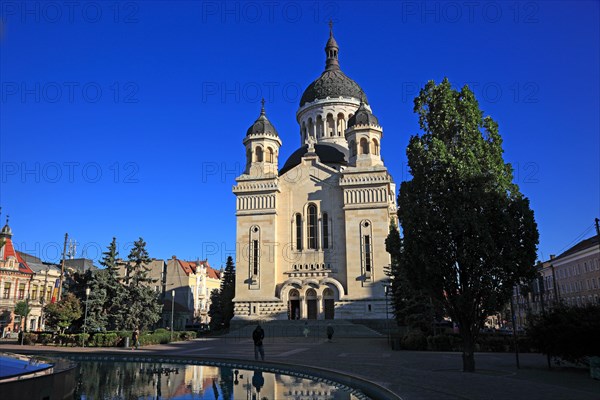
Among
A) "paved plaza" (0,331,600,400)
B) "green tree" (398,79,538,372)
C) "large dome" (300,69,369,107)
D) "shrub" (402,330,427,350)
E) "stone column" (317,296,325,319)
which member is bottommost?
"paved plaza" (0,331,600,400)

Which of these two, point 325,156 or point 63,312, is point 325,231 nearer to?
point 325,156

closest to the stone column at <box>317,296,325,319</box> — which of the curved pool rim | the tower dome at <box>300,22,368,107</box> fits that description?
the curved pool rim

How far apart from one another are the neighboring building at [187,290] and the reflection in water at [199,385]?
45.1 m

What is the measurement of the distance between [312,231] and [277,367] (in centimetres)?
3037

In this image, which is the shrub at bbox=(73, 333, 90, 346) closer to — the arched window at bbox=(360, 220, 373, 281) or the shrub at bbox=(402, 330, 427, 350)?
the shrub at bbox=(402, 330, 427, 350)

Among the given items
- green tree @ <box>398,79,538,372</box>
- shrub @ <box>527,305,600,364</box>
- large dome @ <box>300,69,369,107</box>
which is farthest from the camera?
large dome @ <box>300,69,369,107</box>

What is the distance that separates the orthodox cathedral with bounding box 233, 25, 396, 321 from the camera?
43188 millimetres

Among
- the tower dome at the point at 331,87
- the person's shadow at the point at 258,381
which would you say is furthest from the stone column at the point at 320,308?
the person's shadow at the point at 258,381

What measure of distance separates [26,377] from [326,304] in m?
37.0

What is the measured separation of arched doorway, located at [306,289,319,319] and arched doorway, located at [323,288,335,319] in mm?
901

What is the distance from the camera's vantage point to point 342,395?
444 inches

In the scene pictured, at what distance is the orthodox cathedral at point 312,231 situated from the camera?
43.2 m

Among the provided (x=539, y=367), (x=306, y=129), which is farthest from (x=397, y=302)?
(x=306, y=129)

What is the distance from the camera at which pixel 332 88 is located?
188 feet
